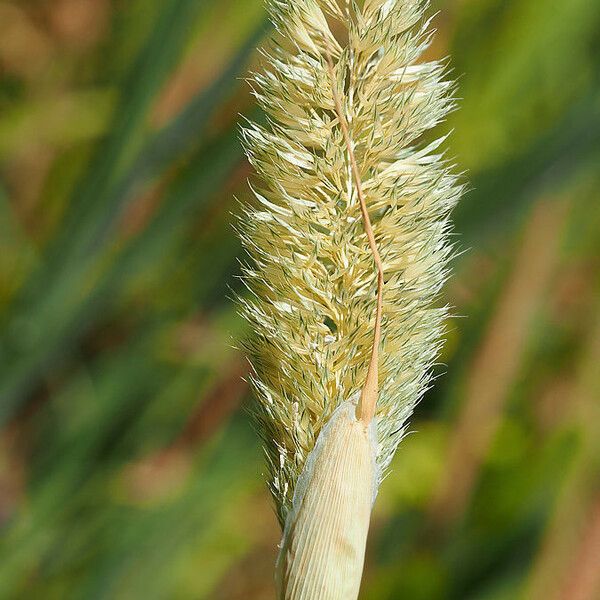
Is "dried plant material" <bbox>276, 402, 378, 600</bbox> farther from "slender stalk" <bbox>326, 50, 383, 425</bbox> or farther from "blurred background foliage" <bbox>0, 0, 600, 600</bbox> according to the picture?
"blurred background foliage" <bbox>0, 0, 600, 600</bbox>

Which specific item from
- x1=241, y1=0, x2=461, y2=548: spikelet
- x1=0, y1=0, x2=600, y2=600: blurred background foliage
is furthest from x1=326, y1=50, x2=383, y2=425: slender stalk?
x1=0, y1=0, x2=600, y2=600: blurred background foliage

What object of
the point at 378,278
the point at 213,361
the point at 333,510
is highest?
the point at 378,278

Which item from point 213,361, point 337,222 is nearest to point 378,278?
point 337,222

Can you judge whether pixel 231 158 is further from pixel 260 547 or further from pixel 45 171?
pixel 260 547

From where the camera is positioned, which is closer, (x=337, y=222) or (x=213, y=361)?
(x=337, y=222)

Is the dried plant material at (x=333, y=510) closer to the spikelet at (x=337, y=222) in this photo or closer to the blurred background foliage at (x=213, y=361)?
the spikelet at (x=337, y=222)

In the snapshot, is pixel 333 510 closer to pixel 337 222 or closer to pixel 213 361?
pixel 337 222

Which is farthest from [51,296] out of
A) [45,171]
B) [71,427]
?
[45,171]
